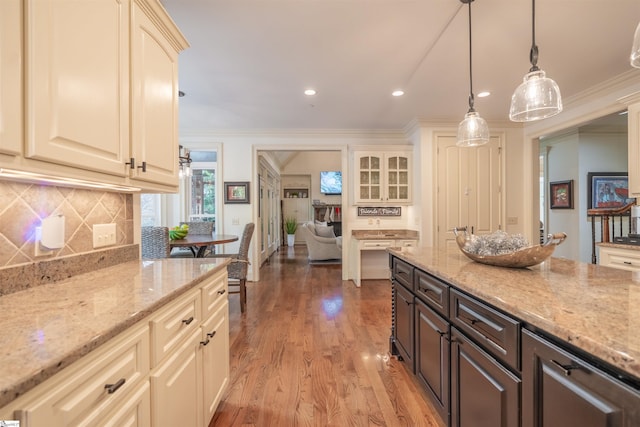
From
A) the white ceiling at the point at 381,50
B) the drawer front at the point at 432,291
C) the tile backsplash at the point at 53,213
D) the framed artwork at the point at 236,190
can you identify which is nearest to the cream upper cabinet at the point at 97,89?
the tile backsplash at the point at 53,213

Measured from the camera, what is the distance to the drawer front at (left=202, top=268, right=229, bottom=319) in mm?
1379

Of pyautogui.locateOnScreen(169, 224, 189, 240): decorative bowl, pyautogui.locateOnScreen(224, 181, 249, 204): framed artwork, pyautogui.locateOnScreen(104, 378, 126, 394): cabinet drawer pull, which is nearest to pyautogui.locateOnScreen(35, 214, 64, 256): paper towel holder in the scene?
pyautogui.locateOnScreen(104, 378, 126, 394): cabinet drawer pull

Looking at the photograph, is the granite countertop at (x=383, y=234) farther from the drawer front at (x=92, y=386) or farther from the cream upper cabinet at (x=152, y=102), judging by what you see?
the drawer front at (x=92, y=386)

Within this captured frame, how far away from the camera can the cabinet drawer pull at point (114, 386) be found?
719 mm

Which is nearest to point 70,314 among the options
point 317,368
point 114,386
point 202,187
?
point 114,386

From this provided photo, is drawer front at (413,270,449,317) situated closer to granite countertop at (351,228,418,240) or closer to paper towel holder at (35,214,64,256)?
paper towel holder at (35,214,64,256)

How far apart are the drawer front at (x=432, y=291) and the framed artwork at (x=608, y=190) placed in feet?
15.4

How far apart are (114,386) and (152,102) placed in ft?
4.10

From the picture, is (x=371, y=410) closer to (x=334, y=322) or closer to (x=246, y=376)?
(x=246, y=376)

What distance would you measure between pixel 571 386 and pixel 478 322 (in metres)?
0.39

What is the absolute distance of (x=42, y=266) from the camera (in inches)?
43.8

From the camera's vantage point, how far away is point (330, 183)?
9.66m

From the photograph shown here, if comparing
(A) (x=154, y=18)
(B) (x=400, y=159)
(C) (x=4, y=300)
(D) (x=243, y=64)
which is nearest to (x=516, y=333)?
(C) (x=4, y=300)

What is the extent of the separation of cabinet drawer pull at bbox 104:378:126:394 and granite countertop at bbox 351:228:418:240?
3.73m
